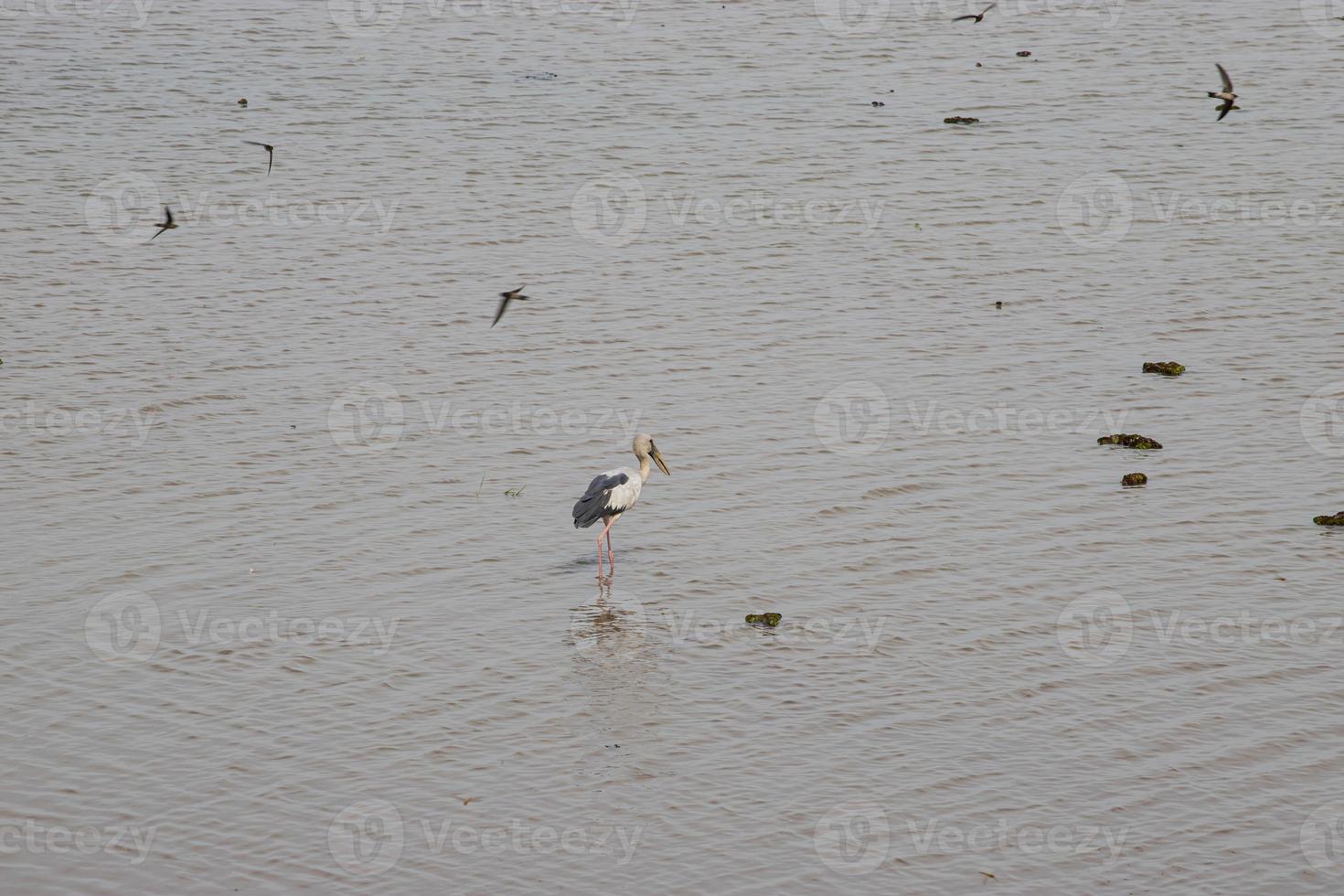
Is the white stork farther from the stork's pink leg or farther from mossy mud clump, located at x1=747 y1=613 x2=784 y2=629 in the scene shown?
mossy mud clump, located at x1=747 y1=613 x2=784 y2=629

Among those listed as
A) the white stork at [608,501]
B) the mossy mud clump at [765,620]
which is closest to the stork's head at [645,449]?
the white stork at [608,501]

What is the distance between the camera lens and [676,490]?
19953 mm

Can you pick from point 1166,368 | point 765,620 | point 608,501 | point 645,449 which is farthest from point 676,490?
point 1166,368

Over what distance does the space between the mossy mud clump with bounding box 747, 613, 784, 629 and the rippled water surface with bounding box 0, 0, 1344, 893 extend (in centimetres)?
14

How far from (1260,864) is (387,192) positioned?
25603 millimetres

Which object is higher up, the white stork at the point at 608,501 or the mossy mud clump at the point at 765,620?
the white stork at the point at 608,501

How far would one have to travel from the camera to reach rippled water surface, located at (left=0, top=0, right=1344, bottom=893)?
12.7 metres

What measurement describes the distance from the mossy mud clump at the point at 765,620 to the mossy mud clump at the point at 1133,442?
6897mm

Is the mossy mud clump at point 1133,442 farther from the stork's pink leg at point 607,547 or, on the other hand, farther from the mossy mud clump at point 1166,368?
the stork's pink leg at point 607,547

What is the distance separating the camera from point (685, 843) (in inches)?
484

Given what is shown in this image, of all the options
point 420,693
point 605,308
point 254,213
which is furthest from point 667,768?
point 254,213

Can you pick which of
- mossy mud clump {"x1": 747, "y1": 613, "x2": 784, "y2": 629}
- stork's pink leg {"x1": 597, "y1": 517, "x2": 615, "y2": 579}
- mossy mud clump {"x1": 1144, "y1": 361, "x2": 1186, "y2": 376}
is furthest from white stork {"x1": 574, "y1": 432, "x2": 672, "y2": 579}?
mossy mud clump {"x1": 1144, "y1": 361, "x2": 1186, "y2": 376}

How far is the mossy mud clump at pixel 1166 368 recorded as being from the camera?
2298 cm

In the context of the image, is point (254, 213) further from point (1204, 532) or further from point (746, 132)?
point (1204, 532)
